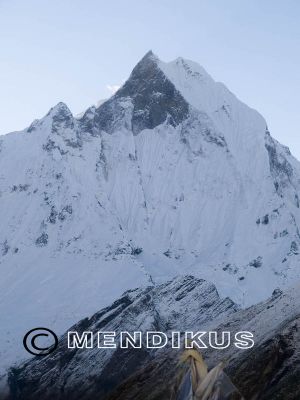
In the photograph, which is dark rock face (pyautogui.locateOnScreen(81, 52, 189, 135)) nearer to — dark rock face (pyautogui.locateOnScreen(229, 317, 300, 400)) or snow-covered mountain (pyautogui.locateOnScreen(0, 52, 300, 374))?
snow-covered mountain (pyautogui.locateOnScreen(0, 52, 300, 374))

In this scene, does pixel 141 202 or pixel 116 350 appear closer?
pixel 116 350

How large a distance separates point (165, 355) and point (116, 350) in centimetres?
2375

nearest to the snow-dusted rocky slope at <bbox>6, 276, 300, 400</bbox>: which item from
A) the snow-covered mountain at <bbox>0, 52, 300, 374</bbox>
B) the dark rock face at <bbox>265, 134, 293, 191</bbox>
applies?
the snow-covered mountain at <bbox>0, 52, 300, 374</bbox>

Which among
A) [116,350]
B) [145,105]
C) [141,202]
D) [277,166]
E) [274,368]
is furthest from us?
[277,166]

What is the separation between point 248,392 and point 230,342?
1548 centimetres

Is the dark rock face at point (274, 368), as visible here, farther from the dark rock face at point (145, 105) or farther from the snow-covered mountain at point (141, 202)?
the dark rock face at point (145, 105)

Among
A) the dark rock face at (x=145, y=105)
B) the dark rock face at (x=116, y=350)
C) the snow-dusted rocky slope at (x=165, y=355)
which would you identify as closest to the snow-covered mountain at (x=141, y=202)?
the dark rock face at (x=145, y=105)

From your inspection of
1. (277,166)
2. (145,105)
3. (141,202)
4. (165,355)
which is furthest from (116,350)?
(277,166)

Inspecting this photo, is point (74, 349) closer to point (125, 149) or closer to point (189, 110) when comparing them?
point (125, 149)

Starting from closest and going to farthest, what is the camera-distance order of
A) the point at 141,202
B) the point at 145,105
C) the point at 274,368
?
the point at 274,368 < the point at 141,202 < the point at 145,105

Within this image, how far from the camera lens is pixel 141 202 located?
169 meters

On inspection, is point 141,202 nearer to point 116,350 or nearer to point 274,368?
point 116,350

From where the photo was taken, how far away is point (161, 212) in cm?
16950

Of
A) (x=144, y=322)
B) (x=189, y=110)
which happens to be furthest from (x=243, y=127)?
(x=144, y=322)
